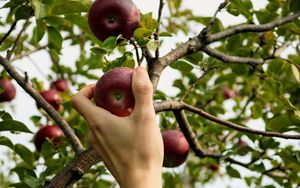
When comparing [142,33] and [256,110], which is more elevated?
[142,33]

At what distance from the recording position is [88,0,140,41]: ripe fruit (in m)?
1.25

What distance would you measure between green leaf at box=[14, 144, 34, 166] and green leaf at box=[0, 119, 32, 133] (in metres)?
0.29

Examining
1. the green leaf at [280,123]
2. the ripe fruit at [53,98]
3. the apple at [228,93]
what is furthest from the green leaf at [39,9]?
the apple at [228,93]

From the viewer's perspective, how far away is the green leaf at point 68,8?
1449mm

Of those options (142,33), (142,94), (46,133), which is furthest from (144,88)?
(46,133)

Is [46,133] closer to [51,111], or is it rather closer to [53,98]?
[53,98]

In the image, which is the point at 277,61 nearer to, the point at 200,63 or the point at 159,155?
the point at 200,63

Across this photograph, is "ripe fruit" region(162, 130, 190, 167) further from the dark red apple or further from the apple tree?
the dark red apple

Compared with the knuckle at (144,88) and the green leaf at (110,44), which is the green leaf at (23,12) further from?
the knuckle at (144,88)

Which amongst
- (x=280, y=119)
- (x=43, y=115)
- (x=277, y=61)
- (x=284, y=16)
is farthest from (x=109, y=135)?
(x=43, y=115)

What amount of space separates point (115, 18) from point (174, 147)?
0.76 m

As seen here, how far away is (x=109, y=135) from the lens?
0.95 meters

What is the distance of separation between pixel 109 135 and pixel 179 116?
1.94 ft

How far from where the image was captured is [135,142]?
3.05 feet
